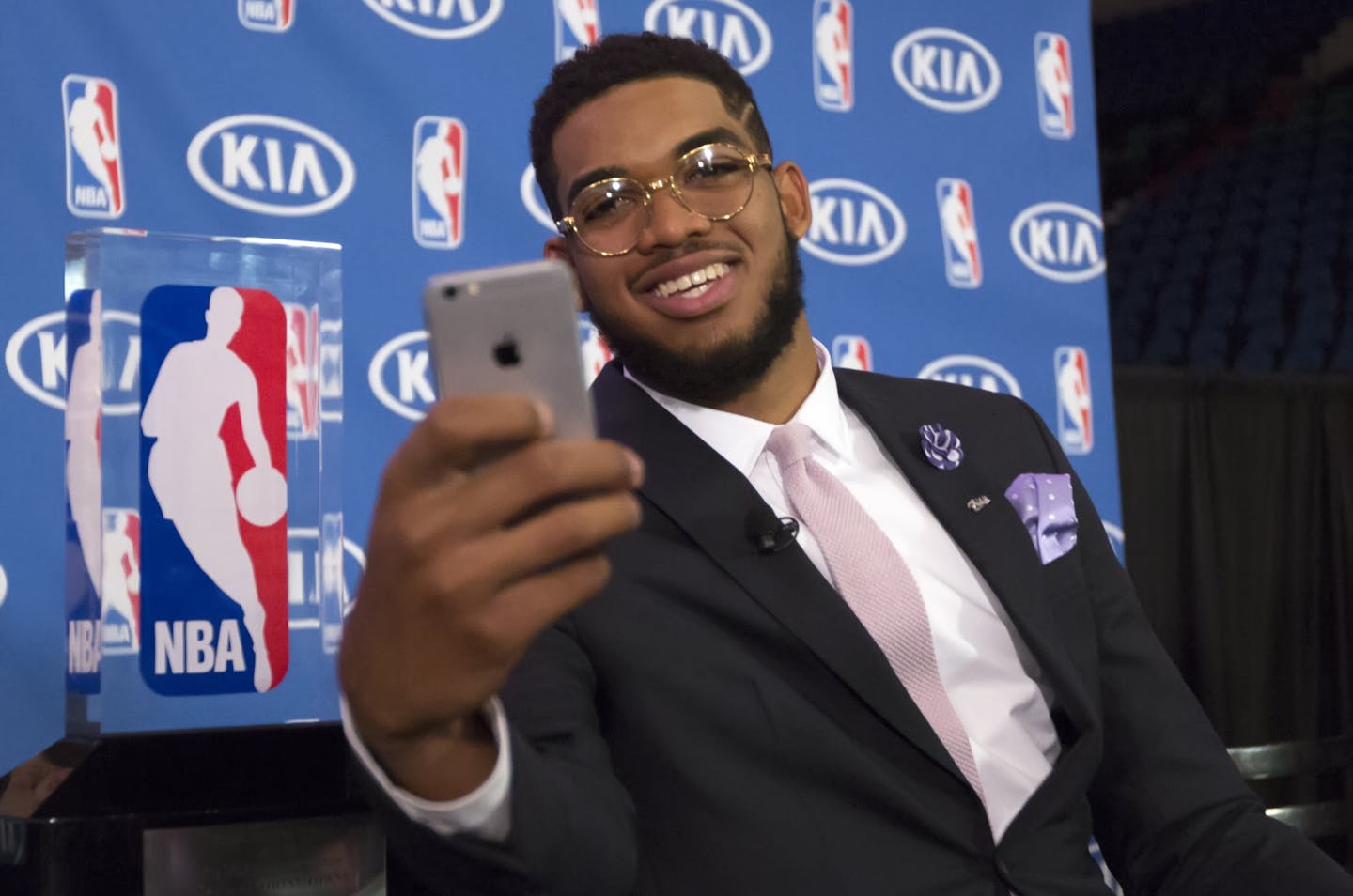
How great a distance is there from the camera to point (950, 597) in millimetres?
1344

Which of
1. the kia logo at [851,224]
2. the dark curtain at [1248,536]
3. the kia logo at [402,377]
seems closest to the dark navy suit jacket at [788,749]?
the kia logo at [402,377]

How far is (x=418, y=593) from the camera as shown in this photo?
26.9 inches

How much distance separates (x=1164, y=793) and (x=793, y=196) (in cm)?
79

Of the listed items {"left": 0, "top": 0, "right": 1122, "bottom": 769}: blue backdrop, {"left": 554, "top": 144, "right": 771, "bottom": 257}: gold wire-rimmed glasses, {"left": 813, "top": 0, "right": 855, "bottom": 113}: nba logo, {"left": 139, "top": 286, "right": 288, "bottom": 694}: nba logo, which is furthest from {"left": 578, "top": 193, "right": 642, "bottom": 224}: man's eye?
{"left": 813, "top": 0, "right": 855, "bottom": 113}: nba logo

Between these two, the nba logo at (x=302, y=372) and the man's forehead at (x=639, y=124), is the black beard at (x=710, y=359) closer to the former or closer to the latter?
the man's forehead at (x=639, y=124)

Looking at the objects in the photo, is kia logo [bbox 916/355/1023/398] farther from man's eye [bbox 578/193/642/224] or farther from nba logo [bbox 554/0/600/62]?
man's eye [bbox 578/193/642/224]

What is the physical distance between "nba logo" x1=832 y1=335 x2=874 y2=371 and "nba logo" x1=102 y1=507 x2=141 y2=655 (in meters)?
1.61

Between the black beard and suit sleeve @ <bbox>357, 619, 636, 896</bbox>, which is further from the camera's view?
the black beard

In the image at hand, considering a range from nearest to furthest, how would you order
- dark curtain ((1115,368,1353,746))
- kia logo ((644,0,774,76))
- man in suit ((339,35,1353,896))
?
man in suit ((339,35,1353,896)), kia logo ((644,0,774,76)), dark curtain ((1115,368,1353,746))

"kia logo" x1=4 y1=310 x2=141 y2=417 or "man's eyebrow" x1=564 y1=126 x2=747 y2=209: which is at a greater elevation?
"man's eyebrow" x1=564 y1=126 x2=747 y2=209

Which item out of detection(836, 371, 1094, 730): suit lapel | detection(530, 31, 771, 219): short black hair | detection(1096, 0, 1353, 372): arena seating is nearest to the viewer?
detection(836, 371, 1094, 730): suit lapel

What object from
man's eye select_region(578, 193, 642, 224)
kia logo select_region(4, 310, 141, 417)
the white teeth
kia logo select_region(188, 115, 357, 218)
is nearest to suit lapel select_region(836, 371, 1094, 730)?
the white teeth

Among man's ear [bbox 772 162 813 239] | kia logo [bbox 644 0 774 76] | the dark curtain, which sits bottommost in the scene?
the dark curtain

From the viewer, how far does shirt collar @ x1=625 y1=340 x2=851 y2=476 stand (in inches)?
53.9
